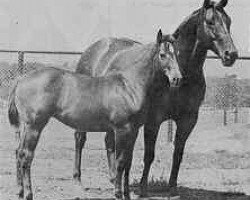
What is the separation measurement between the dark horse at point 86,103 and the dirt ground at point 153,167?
0.91 metres

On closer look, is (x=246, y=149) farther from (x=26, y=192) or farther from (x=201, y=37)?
(x=26, y=192)

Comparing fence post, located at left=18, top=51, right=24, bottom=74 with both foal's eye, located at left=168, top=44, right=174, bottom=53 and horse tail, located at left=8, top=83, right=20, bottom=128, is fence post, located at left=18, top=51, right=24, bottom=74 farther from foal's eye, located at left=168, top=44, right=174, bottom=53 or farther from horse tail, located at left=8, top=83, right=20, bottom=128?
foal's eye, located at left=168, top=44, right=174, bottom=53

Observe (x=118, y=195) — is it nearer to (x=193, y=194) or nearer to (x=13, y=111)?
(x=13, y=111)

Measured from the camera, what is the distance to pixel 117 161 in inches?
199

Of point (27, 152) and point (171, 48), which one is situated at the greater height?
point (171, 48)

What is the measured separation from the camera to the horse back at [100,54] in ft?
22.4

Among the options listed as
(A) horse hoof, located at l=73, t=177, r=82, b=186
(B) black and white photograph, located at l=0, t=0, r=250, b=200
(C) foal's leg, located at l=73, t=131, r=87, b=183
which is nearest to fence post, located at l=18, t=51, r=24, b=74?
(B) black and white photograph, located at l=0, t=0, r=250, b=200

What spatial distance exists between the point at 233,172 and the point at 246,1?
2947 millimetres

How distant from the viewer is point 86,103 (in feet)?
16.1

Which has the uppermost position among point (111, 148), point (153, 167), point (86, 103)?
point (86, 103)

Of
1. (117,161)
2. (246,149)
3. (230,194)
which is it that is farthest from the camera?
(246,149)

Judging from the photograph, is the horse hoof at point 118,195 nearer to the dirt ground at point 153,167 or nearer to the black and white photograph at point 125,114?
the black and white photograph at point 125,114

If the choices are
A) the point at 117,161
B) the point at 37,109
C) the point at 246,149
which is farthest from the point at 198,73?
the point at 246,149

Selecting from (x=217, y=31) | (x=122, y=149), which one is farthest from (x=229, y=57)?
(x=122, y=149)
